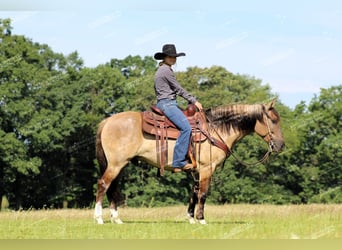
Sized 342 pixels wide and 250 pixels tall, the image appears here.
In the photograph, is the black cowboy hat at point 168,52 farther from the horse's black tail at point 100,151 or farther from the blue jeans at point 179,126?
the horse's black tail at point 100,151

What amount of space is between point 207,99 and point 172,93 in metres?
37.8

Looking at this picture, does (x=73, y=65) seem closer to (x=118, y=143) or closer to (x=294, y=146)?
(x=294, y=146)

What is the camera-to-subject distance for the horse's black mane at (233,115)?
561 inches

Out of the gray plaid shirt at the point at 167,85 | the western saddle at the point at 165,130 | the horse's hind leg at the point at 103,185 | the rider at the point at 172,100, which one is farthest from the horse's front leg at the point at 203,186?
the horse's hind leg at the point at 103,185

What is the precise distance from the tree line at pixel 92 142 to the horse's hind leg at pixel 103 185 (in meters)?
32.7

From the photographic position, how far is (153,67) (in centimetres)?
6450

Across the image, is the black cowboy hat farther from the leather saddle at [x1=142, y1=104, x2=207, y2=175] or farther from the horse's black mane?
the horse's black mane

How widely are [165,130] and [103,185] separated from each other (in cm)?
178

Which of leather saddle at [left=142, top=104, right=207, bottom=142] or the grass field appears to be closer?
the grass field

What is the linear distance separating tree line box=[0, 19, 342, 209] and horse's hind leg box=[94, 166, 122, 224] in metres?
32.7

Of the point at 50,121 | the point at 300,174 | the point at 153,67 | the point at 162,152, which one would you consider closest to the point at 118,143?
the point at 162,152

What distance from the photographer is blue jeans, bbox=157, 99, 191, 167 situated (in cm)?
1355

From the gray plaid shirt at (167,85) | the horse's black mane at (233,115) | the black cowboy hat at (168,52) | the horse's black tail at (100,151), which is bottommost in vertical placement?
the horse's black tail at (100,151)

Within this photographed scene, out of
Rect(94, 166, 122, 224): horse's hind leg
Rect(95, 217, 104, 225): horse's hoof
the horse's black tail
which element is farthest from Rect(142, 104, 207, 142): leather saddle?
Rect(95, 217, 104, 225): horse's hoof
